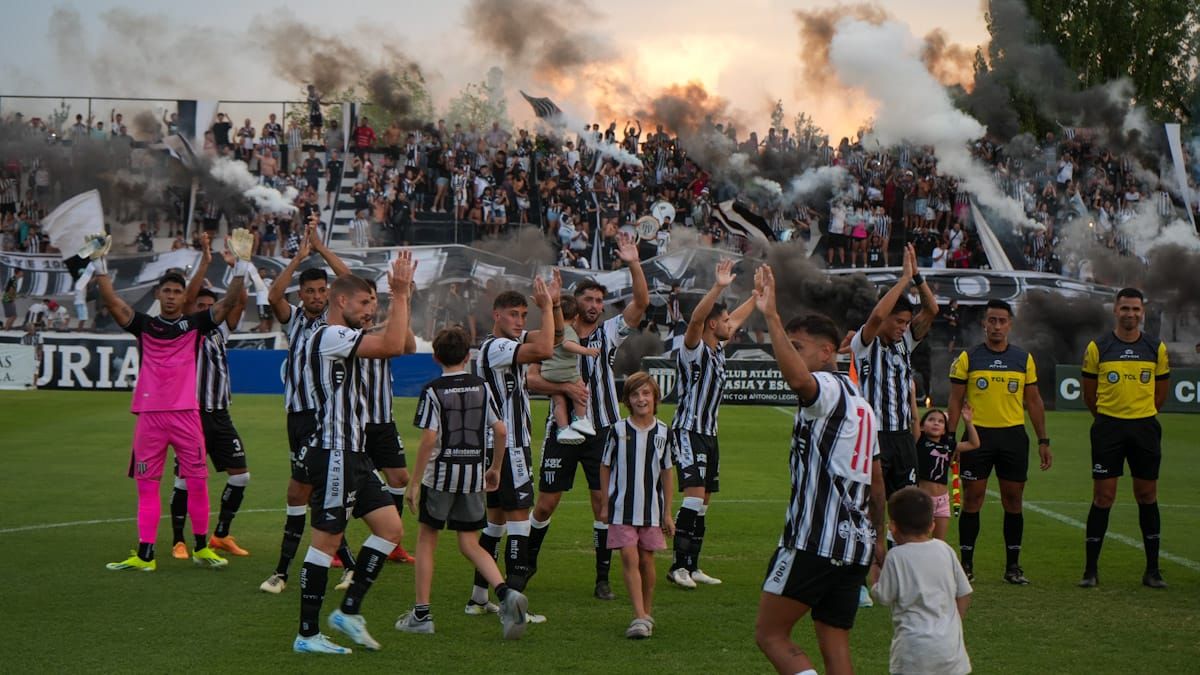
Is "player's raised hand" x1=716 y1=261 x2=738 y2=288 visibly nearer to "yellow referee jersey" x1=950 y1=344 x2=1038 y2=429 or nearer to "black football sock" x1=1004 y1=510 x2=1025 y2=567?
"yellow referee jersey" x1=950 y1=344 x2=1038 y2=429

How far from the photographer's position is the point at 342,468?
709 centimetres

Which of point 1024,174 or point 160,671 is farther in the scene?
point 1024,174

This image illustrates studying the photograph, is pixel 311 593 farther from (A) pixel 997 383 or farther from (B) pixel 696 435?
(A) pixel 997 383

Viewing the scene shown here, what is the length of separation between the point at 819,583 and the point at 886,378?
11.5 feet

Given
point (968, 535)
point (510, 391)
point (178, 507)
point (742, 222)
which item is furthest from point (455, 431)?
point (742, 222)

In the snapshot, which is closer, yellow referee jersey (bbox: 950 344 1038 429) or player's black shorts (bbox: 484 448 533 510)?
player's black shorts (bbox: 484 448 533 510)

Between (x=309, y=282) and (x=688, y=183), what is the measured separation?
3316 centimetres

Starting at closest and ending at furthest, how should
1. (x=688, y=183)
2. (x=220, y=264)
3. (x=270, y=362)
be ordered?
1. (x=270, y=362)
2. (x=220, y=264)
3. (x=688, y=183)

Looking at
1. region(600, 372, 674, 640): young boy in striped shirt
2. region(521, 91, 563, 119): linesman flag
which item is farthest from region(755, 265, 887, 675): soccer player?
region(521, 91, 563, 119): linesman flag

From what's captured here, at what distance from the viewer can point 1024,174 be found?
41.9m

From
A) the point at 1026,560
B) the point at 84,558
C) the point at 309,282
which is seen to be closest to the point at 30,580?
the point at 84,558

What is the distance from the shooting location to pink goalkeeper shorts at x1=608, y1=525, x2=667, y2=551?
7695 mm

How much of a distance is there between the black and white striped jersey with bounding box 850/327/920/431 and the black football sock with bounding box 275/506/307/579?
4083 mm

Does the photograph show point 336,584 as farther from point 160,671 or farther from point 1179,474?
point 1179,474
